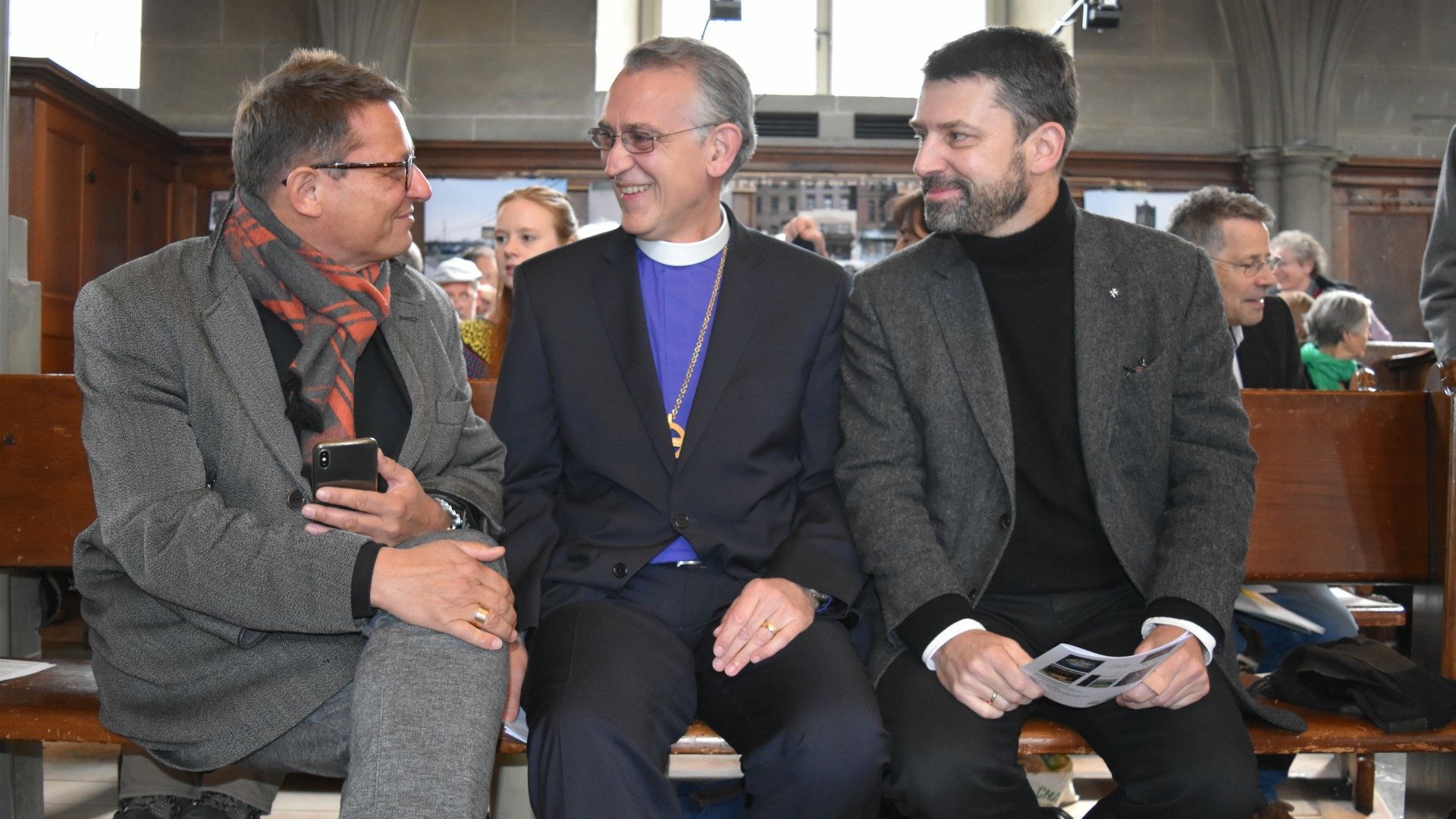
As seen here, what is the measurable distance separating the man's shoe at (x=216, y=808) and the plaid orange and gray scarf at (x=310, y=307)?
0.68 metres

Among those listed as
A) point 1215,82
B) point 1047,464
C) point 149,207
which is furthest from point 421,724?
point 1215,82

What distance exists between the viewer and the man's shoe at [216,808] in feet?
7.42

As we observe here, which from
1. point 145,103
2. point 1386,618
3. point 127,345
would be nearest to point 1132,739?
point 127,345

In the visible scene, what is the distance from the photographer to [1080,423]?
2418 mm

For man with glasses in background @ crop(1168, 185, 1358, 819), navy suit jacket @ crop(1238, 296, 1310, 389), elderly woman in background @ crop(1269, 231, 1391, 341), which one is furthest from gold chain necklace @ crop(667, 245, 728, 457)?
elderly woman in background @ crop(1269, 231, 1391, 341)

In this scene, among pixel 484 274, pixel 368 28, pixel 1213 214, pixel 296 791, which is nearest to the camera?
pixel 296 791

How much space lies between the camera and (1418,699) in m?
2.32

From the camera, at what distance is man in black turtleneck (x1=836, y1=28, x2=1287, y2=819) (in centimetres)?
225

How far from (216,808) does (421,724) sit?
76 cm

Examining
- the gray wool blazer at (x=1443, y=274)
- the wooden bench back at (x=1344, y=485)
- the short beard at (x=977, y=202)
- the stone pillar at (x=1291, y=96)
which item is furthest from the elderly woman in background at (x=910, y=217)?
the stone pillar at (x=1291, y=96)

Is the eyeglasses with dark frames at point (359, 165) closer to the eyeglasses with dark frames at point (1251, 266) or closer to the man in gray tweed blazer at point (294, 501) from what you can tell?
the man in gray tweed blazer at point (294, 501)

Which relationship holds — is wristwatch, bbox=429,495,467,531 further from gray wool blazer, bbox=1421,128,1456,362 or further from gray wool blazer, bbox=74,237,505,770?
gray wool blazer, bbox=1421,128,1456,362

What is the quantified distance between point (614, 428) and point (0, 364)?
164 cm

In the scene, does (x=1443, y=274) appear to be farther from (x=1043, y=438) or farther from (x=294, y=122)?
(x=294, y=122)
